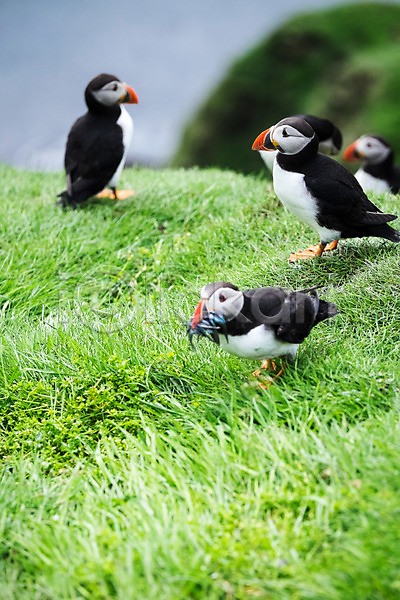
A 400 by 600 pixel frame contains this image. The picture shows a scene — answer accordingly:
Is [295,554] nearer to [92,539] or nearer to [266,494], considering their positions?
[266,494]

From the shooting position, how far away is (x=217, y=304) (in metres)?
2.46

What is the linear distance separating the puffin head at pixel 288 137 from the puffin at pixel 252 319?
109cm

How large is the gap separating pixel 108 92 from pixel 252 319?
11.2 feet

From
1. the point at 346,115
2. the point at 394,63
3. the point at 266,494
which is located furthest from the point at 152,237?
the point at 394,63

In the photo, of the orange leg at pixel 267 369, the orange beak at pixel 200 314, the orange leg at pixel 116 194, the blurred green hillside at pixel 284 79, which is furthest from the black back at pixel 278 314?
the blurred green hillside at pixel 284 79

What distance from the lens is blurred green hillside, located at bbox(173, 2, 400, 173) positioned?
11.7 meters

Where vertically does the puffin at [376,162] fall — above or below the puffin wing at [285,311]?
above

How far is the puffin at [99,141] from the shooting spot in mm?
5164

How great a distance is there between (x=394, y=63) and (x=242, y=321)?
384 inches

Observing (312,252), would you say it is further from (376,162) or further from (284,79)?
(284,79)

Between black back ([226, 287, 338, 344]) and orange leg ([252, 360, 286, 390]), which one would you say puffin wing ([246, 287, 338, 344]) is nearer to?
black back ([226, 287, 338, 344])

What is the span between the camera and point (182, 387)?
9.79 feet

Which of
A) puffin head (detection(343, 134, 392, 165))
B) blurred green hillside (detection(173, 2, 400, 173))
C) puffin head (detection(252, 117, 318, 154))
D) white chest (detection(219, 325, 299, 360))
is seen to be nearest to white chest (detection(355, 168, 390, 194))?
puffin head (detection(343, 134, 392, 165))

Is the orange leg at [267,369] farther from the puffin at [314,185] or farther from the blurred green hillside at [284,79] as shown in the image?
the blurred green hillside at [284,79]
